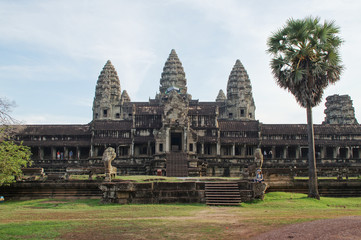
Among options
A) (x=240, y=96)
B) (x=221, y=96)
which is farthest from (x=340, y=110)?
(x=221, y=96)

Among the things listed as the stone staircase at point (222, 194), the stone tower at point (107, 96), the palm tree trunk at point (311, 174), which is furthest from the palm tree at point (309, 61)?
the stone tower at point (107, 96)

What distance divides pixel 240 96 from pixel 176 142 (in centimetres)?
2694

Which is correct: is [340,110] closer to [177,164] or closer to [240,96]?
[240,96]

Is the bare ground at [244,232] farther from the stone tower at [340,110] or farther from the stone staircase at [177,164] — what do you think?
the stone tower at [340,110]

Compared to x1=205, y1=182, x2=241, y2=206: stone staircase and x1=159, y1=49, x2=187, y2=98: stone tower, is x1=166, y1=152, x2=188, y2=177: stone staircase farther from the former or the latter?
x1=159, y1=49, x2=187, y2=98: stone tower

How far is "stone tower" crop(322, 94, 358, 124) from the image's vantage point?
71.4 m

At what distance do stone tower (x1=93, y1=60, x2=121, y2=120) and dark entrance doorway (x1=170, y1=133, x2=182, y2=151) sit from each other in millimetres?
28637

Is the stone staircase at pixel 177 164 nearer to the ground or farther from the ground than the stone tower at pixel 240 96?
nearer to the ground

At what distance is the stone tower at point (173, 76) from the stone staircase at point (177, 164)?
36187 mm

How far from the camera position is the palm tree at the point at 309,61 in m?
23.0

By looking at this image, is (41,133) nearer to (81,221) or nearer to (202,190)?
(202,190)

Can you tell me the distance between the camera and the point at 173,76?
80.4 m

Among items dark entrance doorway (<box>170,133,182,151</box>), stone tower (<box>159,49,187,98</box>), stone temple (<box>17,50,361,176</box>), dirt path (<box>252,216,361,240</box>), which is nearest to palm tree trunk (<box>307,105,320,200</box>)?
dirt path (<box>252,216,361,240</box>)

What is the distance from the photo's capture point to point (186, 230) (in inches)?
453
